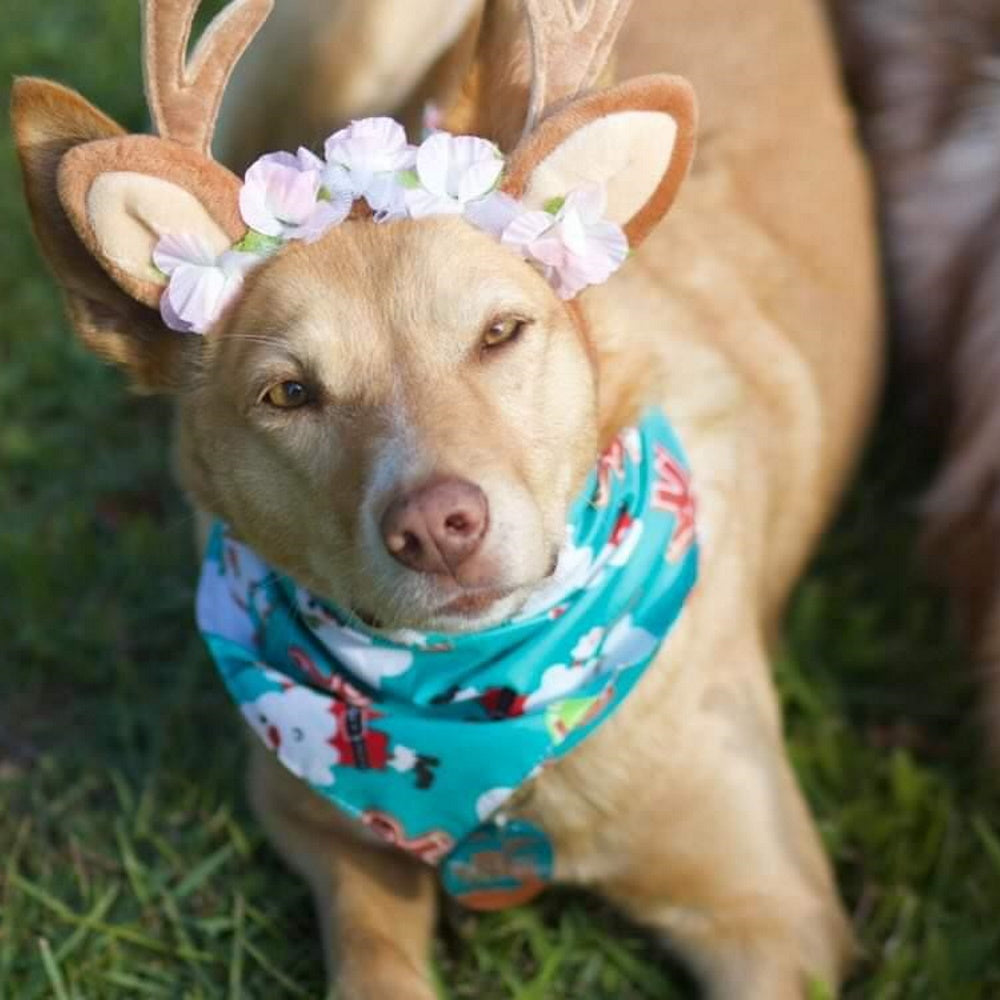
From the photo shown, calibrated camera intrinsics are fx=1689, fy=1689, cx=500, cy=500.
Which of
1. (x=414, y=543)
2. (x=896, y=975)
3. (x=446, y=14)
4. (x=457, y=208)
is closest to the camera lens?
(x=414, y=543)

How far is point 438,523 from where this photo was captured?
2.15 meters

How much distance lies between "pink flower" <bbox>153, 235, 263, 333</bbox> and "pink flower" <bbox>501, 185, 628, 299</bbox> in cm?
37

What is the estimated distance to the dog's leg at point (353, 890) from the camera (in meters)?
2.80

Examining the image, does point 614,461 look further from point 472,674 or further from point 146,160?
point 146,160

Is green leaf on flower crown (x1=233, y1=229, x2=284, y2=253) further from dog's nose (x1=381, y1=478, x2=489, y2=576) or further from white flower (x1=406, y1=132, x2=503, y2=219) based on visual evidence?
dog's nose (x1=381, y1=478, x2=489, y2=576)

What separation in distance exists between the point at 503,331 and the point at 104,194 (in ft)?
1.86

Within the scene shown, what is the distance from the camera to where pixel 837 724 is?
3416 millimetres

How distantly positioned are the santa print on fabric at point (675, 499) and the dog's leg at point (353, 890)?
77 cm

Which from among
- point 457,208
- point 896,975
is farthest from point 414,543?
point 896,975

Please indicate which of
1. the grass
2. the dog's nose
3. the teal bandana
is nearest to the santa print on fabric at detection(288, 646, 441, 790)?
the teal bandana

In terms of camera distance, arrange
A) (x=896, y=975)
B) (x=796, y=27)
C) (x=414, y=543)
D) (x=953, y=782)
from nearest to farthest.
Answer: (x=414, y=543)
(x=896, y=975)
(x=953, y=782)
(x=796, y=27)

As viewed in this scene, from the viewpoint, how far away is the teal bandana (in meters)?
2.64

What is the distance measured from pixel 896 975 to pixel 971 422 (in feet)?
4.62

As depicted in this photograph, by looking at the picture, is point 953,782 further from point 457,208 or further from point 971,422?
point 457,208
